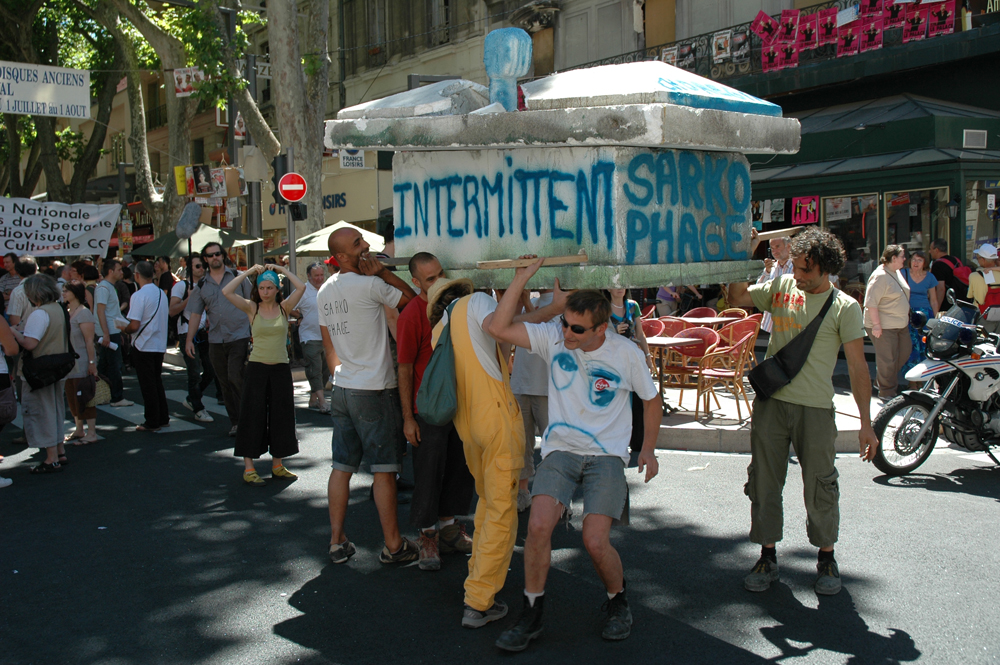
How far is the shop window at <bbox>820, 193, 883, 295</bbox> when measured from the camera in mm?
14306

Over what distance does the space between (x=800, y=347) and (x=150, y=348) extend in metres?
6.52

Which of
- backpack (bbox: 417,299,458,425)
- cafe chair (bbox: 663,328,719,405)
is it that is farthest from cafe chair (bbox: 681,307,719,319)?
backpack (bbox: 417,299,458,425)

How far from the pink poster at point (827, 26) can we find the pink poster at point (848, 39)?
0.11 metres

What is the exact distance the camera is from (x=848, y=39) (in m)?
15.1

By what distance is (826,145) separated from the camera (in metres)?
14.8

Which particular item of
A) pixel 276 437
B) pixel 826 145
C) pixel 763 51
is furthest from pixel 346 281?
pixel 763 51

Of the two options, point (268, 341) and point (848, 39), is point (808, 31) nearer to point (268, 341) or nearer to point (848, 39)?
point (848, 39)

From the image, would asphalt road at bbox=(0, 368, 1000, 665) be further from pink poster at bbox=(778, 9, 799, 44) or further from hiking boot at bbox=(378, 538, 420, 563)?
pink poster at bbox=(778, 9, 799, 44)

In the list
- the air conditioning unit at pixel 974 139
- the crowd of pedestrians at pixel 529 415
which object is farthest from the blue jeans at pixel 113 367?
the air conditioning unit at pixel 974 139

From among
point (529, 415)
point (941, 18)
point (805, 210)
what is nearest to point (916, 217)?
point (805, 210)

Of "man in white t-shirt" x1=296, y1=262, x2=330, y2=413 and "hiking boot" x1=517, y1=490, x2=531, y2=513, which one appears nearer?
"hiking boot" x1=517, y1=490, x2=531, y2=513

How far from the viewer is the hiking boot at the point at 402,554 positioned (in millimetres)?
4762

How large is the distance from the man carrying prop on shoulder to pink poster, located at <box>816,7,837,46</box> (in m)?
12.9

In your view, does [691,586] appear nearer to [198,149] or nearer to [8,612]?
[8,612]
